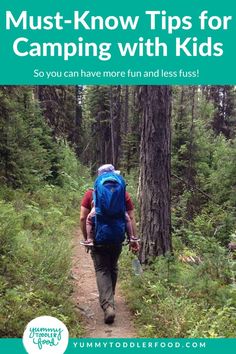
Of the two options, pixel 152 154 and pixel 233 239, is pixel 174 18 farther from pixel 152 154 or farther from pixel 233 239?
pixel 233 239

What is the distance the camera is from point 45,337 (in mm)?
4312

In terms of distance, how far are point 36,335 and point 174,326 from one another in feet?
5.96

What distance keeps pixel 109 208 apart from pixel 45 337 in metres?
2.05

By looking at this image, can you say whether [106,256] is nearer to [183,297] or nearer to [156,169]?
[183,297]

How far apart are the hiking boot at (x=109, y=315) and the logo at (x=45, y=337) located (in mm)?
1569

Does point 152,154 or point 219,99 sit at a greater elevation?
point 219,99

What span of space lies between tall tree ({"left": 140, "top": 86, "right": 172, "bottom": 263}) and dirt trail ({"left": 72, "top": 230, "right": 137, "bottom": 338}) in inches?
43.1


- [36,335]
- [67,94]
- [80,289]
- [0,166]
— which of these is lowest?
[80,289]

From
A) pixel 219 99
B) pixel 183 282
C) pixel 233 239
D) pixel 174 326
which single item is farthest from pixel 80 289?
pixel 219 99

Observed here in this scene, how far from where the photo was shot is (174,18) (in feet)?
18.3

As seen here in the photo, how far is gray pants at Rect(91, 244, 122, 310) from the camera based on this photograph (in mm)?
6184

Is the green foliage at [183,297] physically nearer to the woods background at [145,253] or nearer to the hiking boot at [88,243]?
the woods background at [145,253]

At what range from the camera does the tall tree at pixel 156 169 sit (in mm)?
7703

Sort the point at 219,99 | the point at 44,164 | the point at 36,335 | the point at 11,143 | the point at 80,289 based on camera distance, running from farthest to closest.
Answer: the point at 219,99 < the point at 44,164 < the point at 11,143 < the point at 80,289 < the point at 36,335
